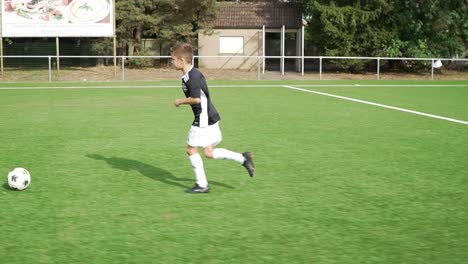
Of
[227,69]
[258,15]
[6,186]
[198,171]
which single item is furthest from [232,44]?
[198,171]

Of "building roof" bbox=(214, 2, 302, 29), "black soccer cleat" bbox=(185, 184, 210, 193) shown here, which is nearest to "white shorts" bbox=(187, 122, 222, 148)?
"black soccer cleat" bbox=(185, 184, 210, 193)

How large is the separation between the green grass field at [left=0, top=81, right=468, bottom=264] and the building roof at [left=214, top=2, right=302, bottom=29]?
27.3 metres

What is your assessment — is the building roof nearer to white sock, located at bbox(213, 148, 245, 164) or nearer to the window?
the window

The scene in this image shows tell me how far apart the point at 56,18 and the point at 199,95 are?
2774cm

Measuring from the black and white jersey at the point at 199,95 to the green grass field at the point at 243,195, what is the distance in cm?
81

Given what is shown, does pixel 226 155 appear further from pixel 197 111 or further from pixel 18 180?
pixel 18 180

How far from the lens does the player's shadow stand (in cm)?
696

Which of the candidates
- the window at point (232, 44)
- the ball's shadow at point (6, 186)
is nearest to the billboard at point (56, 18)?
the window at point (232, 44)

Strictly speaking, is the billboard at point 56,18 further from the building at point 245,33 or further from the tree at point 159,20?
the building at point 245,33

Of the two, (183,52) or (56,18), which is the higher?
(56,18)

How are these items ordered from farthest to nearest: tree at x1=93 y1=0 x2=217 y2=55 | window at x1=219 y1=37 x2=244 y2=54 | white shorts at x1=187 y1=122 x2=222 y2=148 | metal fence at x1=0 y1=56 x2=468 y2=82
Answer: window at x1=219 y1=37 x2=244 y2=54 → tree at x1=93 y1=0 x2=217 y2=55 → metal fence at x1=0 y1=56 x2=468 y2=82 → white shorts at x1=187 y1=122 x2=222 y2=148

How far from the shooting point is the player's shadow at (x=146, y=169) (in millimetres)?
6964

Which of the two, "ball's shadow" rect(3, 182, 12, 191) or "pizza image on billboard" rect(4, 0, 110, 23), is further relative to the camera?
"pizza image on billboard" rect(4, 0, 110, 23)

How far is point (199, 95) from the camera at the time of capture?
237 inches
